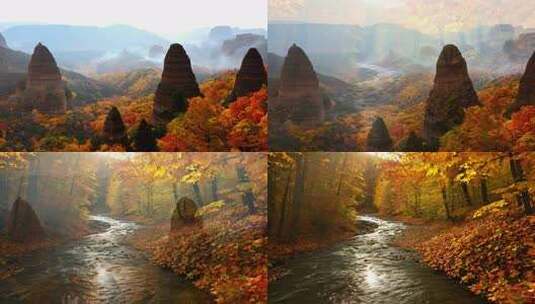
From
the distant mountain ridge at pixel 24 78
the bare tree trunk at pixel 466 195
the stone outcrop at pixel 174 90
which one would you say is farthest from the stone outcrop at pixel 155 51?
the bare tree trunk at pixel 466 195

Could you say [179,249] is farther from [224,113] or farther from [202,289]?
[224,113]

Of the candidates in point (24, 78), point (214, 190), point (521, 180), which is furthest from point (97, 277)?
point (521, 180)

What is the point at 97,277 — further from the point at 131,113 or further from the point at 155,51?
the point at 155,51

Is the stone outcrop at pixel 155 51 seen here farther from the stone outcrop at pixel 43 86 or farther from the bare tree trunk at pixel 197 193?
the bare tree trunk at pixel 197 193

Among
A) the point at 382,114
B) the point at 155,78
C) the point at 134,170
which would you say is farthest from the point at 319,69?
the point at 134,170

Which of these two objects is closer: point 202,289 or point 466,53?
point 466,53

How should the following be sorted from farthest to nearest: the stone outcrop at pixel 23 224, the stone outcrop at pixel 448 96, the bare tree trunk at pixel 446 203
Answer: the stone outcrop at pixel 23 224
the bare tree trunk at pixel 446 203
the stone outcrop at pixel 448 96

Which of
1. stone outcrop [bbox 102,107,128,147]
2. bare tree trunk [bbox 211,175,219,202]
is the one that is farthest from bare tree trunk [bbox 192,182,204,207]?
stone outcrop [bbox 102,107,128,147]
